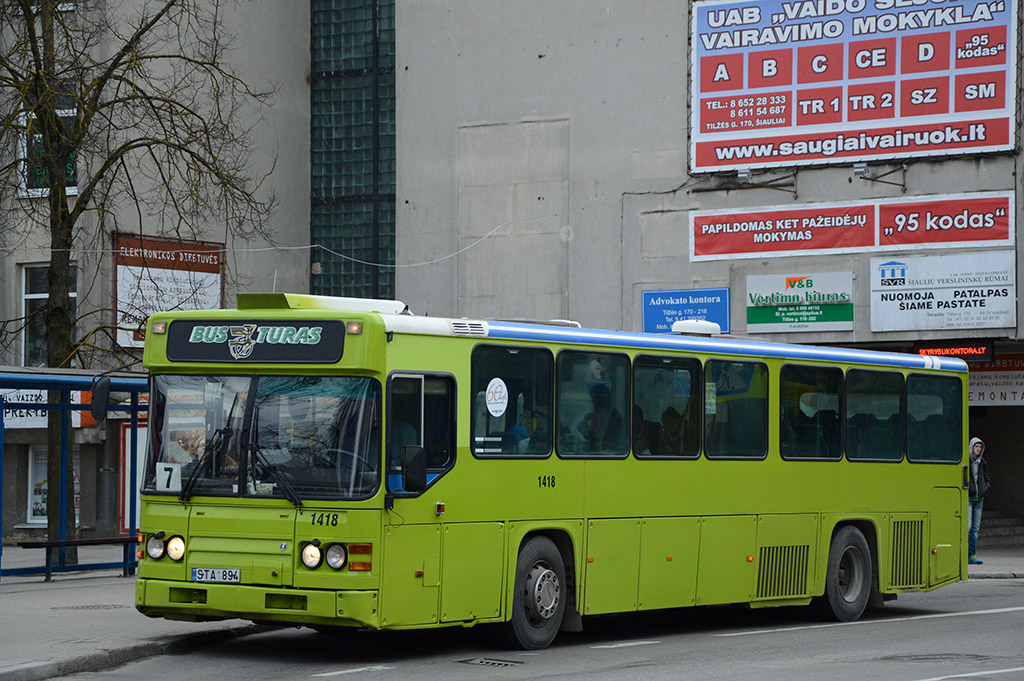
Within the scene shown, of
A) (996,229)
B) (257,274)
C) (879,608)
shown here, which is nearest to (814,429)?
(879,608)

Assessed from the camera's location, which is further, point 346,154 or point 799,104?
point 346,154

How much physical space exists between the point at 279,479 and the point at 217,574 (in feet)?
3.10

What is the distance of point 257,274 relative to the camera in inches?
1375

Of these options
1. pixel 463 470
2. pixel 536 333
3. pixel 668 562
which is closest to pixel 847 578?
pixel 668 562

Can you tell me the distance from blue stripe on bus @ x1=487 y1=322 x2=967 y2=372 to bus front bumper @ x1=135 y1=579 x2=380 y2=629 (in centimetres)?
268

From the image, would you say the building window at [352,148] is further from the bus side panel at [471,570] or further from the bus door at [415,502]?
the bus door at [415,502]

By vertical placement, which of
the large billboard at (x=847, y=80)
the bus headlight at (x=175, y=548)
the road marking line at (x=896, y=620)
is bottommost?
the road marking line at (x=896, y=620)

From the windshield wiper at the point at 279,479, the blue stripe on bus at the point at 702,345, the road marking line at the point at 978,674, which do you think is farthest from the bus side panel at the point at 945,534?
the windshield wiper at the point at 279,479

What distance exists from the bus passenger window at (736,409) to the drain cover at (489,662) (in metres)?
3.64

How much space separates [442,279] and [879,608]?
17.9 m

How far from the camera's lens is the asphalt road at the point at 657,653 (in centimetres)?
1155

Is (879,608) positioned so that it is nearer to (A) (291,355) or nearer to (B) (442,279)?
(A) (291,355)

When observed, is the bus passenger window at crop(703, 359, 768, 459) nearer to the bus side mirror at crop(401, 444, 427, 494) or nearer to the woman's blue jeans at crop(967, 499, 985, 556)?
the bus side mirror at crop(401, 444, 427, 494)

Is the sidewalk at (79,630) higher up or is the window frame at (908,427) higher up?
the window frame at (908,427)
